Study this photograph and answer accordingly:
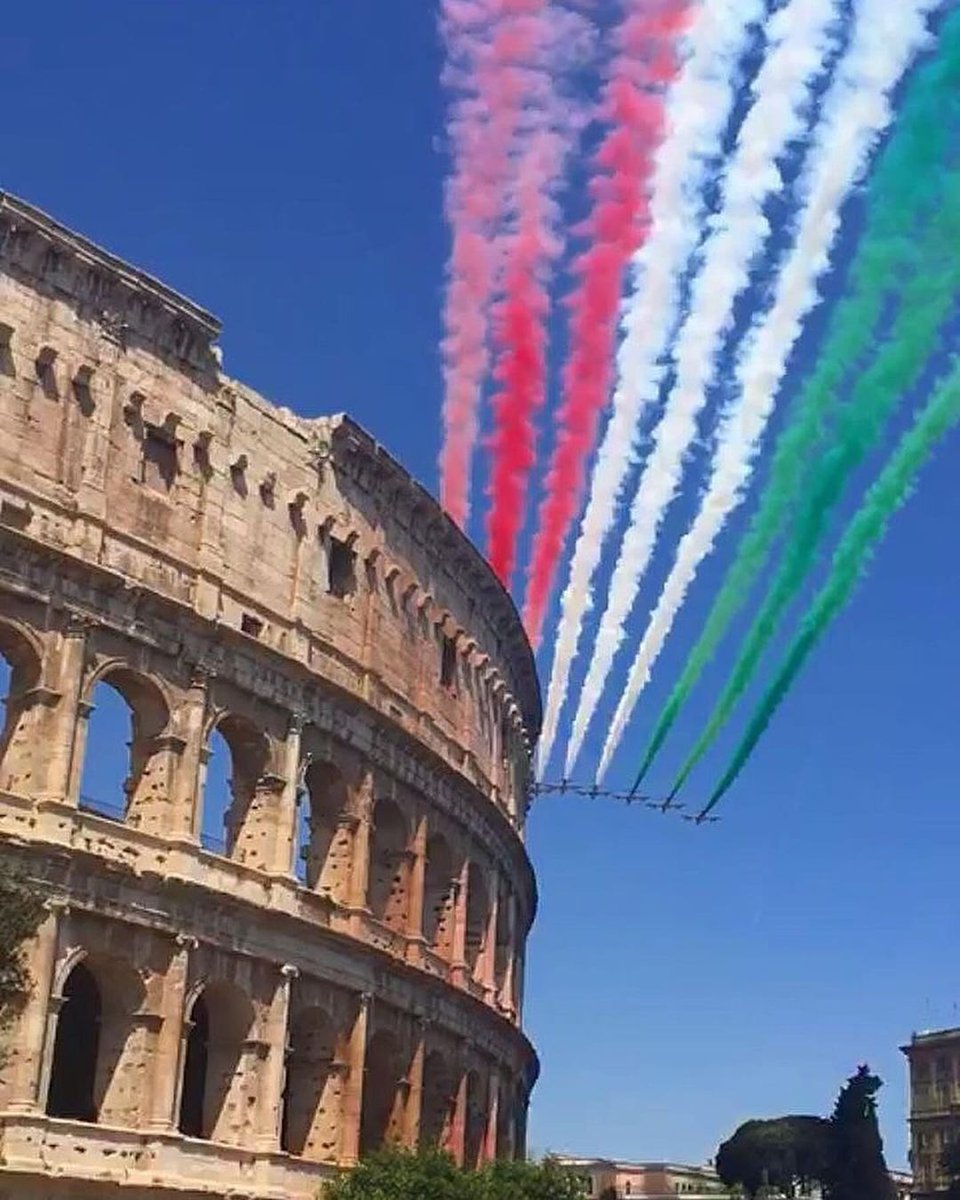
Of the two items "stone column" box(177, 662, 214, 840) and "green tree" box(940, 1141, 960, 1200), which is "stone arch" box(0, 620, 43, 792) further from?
"green tree" box(940, 1141, 960, 1200)

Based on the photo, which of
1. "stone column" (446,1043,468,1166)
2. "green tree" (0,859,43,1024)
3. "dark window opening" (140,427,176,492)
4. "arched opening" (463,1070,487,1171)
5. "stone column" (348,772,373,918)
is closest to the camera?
"green tree" (0,859,43,1024)

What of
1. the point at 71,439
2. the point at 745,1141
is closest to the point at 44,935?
the point at 71,439

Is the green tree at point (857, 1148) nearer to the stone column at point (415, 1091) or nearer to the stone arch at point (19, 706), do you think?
the stone column at point (415, 1091)

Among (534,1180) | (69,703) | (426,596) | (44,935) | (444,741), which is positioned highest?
(426,596)

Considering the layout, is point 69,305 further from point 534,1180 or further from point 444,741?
point 534,1180

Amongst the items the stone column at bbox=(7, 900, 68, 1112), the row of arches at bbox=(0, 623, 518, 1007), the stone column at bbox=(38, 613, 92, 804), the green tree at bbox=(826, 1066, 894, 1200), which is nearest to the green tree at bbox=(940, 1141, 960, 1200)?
the green tree at bbox=(826, 1066, 894, 1200)

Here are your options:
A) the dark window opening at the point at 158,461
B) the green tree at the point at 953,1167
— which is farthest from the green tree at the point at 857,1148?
the dark window opening at the point at 158,461
